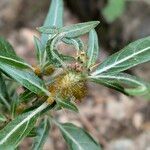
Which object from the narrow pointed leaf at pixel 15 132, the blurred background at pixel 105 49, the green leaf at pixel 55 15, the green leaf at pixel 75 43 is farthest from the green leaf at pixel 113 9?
the narrow pointed leaf at pixel 15 132

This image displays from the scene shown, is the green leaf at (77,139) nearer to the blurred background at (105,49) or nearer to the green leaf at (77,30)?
the green leaf at (77,30)

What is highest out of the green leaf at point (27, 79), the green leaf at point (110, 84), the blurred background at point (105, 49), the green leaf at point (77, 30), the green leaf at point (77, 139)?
the green leaf at point (77, 30)

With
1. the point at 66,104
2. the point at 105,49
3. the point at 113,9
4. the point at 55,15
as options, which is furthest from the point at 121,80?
the point at 105,49

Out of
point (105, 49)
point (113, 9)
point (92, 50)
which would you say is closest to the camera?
point (92, 50)

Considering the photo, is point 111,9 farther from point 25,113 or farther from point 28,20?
point 25,113

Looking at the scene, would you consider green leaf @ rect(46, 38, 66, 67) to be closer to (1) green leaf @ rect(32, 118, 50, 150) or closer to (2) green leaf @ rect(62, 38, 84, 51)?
(2) green leaf @ rect(62, 38, 84, 51)

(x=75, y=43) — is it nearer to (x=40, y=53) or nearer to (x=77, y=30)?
(x=77, y=30)

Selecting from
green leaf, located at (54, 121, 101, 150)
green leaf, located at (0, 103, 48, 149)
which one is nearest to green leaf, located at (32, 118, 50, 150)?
green leaf, located at (54, 121, 101, 150)

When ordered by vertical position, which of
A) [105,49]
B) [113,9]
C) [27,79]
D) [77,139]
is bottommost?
[105,49]
